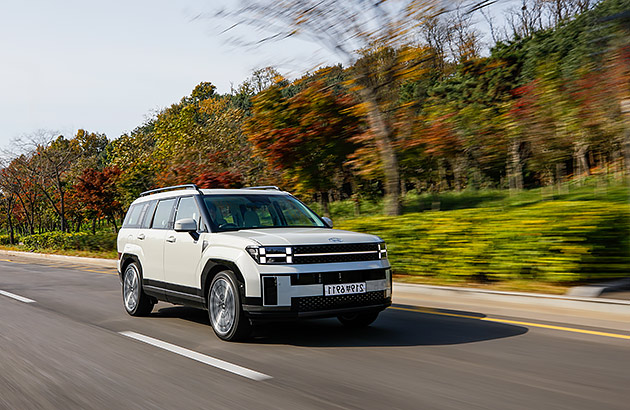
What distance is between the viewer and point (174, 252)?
789 centimetres

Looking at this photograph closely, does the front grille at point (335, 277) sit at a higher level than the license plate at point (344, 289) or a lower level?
higher

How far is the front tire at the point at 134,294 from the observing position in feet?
29.0

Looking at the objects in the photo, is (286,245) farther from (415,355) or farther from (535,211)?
(535,211)

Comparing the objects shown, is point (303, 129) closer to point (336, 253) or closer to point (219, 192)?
point (219, 192)

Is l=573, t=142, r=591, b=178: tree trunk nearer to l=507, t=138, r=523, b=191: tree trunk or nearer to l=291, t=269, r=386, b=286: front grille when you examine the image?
l=507, t=138, r=523, b=191: tree trunk

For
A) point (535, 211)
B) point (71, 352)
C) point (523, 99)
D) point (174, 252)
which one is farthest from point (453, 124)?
point (71, 352)

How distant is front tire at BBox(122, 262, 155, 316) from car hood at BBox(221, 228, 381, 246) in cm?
248

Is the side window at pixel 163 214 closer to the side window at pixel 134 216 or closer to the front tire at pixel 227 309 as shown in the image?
the side window at pixel 134 216

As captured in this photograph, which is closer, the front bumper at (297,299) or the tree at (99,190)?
the front bumper at (297,299)

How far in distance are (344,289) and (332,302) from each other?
0.20 metres

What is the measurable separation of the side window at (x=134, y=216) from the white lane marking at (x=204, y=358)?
91.7 inches

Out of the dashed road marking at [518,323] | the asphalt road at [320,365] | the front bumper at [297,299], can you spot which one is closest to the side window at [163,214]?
the asphalt road at [320,365]

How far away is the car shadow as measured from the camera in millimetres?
6703

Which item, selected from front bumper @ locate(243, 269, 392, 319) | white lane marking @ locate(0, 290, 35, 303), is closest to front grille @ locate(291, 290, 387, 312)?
front bumper @ locate(243, 269, 392, 319)
